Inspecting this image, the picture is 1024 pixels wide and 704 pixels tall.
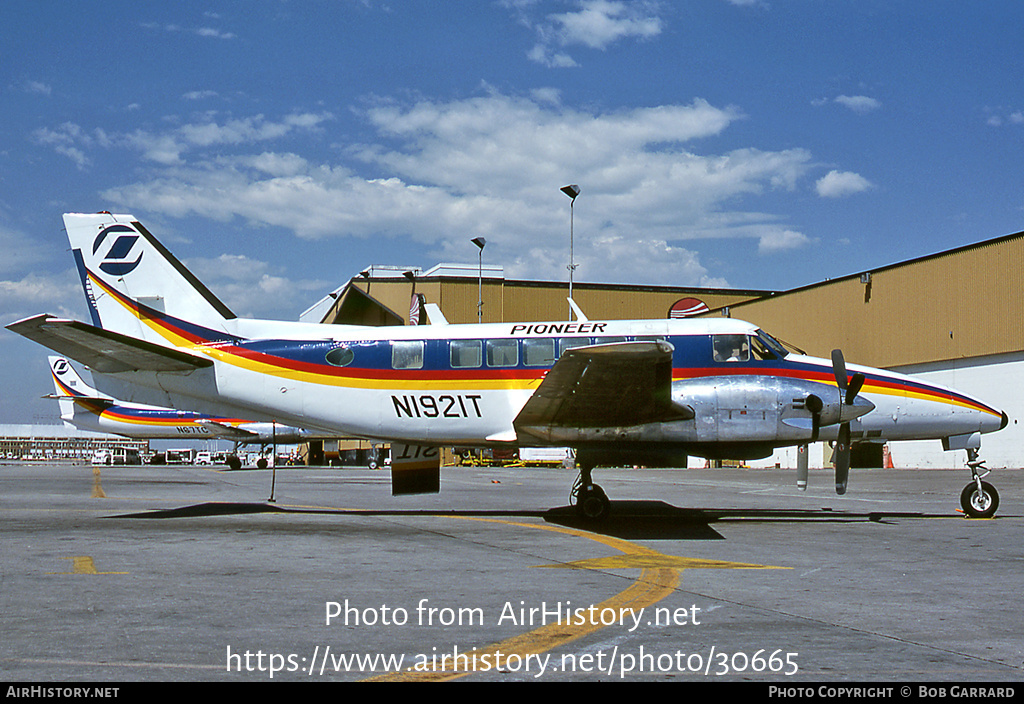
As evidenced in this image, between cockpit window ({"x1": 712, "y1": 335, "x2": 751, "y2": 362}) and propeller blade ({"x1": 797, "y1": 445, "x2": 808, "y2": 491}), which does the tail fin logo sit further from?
propeller blade ({"x1": 797, "y1": 445, "x2": 808, "y2": 491})

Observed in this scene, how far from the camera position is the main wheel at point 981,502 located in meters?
14.8

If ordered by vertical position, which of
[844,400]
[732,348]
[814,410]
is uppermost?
[732,348]

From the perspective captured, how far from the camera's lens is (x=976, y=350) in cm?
3966

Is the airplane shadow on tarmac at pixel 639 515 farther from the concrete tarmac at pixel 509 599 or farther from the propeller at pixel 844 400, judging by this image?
the propeller at pixel 844 400

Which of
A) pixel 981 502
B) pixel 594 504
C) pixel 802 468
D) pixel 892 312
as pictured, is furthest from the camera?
pixel 892 312

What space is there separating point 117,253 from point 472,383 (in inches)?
316

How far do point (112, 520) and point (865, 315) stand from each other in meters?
42.5

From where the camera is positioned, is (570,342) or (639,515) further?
(639,515)

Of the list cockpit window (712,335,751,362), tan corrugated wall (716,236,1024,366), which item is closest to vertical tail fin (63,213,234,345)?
cockpit window (712,335,751,362)

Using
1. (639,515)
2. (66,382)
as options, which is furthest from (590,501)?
(66,382)

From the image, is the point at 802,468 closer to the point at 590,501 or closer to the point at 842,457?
the point at 842,457

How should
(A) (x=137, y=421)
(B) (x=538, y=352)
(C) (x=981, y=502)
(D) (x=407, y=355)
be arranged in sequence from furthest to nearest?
(A) (x=137, y=421), (D) (x=407, y=355), (B) (x=538, y=352), (C) (x=981, y=502)

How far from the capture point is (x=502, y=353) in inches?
609

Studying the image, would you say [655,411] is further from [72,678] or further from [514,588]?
[72,678]
